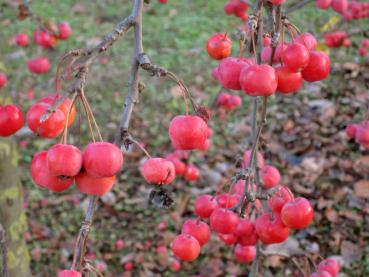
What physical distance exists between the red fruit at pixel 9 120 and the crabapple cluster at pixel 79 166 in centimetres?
24

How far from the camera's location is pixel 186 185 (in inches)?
155

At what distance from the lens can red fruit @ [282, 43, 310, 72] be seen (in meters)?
1.35

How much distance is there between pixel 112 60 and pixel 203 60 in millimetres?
987

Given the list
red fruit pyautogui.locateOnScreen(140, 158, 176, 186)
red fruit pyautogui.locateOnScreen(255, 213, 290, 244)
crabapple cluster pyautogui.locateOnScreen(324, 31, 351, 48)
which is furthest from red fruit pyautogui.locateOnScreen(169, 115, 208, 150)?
crabapple cluster pyautogui.locateOnScreen(324, 31, 351, 48)

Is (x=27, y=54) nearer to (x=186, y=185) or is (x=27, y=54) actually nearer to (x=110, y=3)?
(x=110, y=3)

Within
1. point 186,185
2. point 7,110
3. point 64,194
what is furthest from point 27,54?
point 7,110

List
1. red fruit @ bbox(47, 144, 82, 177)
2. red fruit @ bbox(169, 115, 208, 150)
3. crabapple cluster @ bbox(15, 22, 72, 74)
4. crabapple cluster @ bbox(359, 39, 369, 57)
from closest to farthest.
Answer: red fruit @ bbox(47, 144, 82, 177), red fruit @ bbox(169, 115, 208, 150), crabapple cluster @ bbox(15, 22, 72, 74), crabapple cluster @ bbox(359, 39, 369, 57)

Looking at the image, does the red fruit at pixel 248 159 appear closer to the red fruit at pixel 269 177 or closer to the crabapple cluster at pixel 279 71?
the red fruit at pixel 269 177

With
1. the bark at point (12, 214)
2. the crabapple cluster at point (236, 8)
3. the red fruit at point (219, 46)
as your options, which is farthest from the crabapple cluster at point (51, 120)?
the crabapple cluster at point (236, 8)

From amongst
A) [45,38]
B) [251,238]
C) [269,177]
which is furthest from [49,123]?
[45,38]

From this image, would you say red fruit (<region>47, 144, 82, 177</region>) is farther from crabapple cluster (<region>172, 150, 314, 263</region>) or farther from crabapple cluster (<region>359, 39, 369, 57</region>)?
crabapple cluster (<region>359, 39, 369, 57</region>)

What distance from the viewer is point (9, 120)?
1404mm

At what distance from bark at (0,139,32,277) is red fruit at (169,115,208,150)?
1.39 meters

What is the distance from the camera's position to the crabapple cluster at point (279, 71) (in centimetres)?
129
